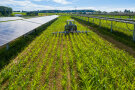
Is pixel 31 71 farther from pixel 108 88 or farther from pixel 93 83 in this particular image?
pixel 108 88

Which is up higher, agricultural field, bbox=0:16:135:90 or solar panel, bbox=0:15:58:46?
solar panel, bbox=0:15:58:46

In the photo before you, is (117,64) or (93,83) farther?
(117,64)

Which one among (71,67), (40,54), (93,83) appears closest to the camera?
(93,83)

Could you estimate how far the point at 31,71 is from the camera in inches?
233

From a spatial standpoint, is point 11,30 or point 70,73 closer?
point 70,73

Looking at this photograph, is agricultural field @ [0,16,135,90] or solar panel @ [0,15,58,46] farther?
solar panel @ [0,15,58,46]

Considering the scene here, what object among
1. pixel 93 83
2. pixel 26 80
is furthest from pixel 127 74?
pixel 26 80

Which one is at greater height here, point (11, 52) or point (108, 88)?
point (11, 52)

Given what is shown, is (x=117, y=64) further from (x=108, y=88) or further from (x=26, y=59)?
(x=26, y=59)

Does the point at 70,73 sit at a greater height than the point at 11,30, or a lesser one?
lesser

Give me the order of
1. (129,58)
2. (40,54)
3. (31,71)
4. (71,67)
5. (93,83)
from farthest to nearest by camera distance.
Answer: (40,54) → (129,58) → (71,67) → (31,71) → (93,83)

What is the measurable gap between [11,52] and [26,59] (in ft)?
6.82

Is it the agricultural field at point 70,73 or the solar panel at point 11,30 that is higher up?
the solar panel at point 11,30

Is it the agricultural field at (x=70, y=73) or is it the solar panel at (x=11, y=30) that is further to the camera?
the solar panel at (x=11, y=30)
